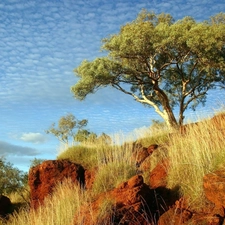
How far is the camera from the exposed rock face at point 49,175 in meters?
15.6

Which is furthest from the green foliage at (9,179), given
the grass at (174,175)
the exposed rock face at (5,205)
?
the grass at (174,175)

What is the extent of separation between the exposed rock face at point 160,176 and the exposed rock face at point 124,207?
0.80 meters

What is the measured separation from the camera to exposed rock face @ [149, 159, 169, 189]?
989cm

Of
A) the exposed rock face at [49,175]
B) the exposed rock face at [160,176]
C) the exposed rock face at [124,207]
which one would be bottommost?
the exposed rock face at [124,207]

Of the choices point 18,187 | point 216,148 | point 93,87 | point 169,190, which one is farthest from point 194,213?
point 93,87

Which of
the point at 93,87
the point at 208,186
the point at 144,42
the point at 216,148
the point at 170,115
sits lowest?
the point at 208,186

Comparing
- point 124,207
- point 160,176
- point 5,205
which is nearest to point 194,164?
point 160,176

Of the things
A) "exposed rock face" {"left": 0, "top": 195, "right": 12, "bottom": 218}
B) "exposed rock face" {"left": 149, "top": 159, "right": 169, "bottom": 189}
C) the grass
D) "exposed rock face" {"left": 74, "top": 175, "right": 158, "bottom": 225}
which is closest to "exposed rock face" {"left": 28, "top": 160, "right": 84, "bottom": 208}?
"exposed rock face" {"left": 0, "top": 195, "right": 12, "bottom": 218}

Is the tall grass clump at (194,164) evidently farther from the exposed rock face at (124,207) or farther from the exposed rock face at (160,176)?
the exposed rock face at (124,207)

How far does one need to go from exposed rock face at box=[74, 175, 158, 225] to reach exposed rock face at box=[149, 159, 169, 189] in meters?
0.80

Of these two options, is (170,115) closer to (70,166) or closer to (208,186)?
(70,166)

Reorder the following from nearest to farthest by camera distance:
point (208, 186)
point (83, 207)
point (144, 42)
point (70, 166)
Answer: point (208, 186)
point (83, 207)
point (70, 166)
point (144, 42)

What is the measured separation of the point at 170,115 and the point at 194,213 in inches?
772

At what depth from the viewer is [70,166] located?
1596 cm
